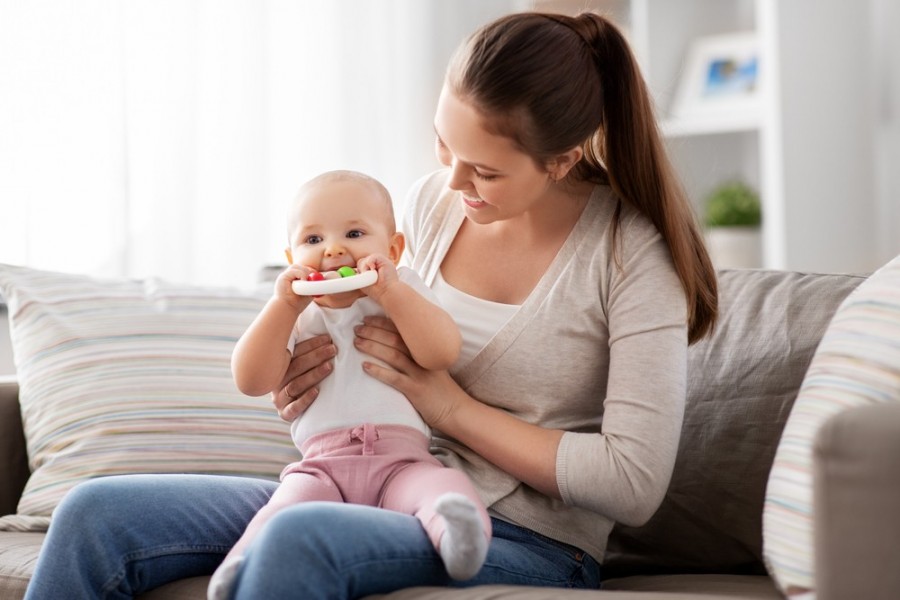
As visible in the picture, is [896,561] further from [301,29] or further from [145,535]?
[301,29]

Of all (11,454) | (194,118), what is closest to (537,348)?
(11,454)

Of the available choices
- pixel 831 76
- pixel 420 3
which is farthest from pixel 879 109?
pixel 420 3

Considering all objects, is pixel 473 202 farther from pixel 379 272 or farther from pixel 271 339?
pixel 271 339

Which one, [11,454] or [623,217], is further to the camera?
[11,454]

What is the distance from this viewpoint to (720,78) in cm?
353

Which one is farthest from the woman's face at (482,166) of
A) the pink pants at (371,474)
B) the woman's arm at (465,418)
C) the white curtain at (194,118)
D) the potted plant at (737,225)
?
the potted plant at (737,225)

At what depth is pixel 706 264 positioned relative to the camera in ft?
4.82

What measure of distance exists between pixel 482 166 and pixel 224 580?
22.9 inches

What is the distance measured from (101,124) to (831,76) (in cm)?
206

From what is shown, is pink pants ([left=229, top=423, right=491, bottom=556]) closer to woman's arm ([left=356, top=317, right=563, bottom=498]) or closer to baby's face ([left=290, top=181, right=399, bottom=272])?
woman's arm ([left=356, top=317, right=563, bottom=498])

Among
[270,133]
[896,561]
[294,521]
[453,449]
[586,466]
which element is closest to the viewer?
[896,561]

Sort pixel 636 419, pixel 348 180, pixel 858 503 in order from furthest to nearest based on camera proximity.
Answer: pixel 348 180 → pixel 636 419 → pixel 858 503

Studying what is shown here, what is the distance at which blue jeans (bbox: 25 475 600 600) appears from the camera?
111 centimetres

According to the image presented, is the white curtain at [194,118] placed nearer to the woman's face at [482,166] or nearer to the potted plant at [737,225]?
the potted plant at [737,225]
